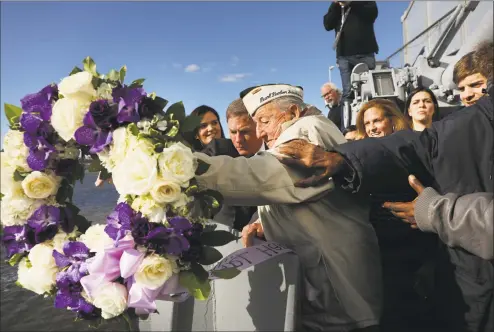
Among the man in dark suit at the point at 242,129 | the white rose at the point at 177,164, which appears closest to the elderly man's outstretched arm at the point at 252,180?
the white rose at the point at 177,164

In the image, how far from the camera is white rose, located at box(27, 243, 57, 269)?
150 centimetres

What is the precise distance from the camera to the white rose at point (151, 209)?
1.19m

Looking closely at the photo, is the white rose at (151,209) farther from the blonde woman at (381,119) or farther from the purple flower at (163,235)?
the blonde woman at (381,119)

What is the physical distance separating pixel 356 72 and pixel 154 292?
554 centimetres

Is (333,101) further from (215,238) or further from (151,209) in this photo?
(151,209)

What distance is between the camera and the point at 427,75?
6.65 meters

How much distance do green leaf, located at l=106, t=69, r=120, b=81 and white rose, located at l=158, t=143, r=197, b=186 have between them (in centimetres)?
44

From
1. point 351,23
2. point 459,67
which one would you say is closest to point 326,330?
point 459,67

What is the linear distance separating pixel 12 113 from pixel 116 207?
723 mm

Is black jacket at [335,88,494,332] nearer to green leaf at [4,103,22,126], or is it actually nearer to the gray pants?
green leaf at [4,103,22,126]

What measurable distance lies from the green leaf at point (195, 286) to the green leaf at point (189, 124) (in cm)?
49

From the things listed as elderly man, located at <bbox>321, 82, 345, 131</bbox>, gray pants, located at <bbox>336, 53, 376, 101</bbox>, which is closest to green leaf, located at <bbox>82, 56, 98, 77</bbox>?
elderly man, located at <bbox>321, 82, 345, 131</bbox>

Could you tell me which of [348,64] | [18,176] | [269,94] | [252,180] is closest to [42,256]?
[18,176]

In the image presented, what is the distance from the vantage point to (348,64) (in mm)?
6152
